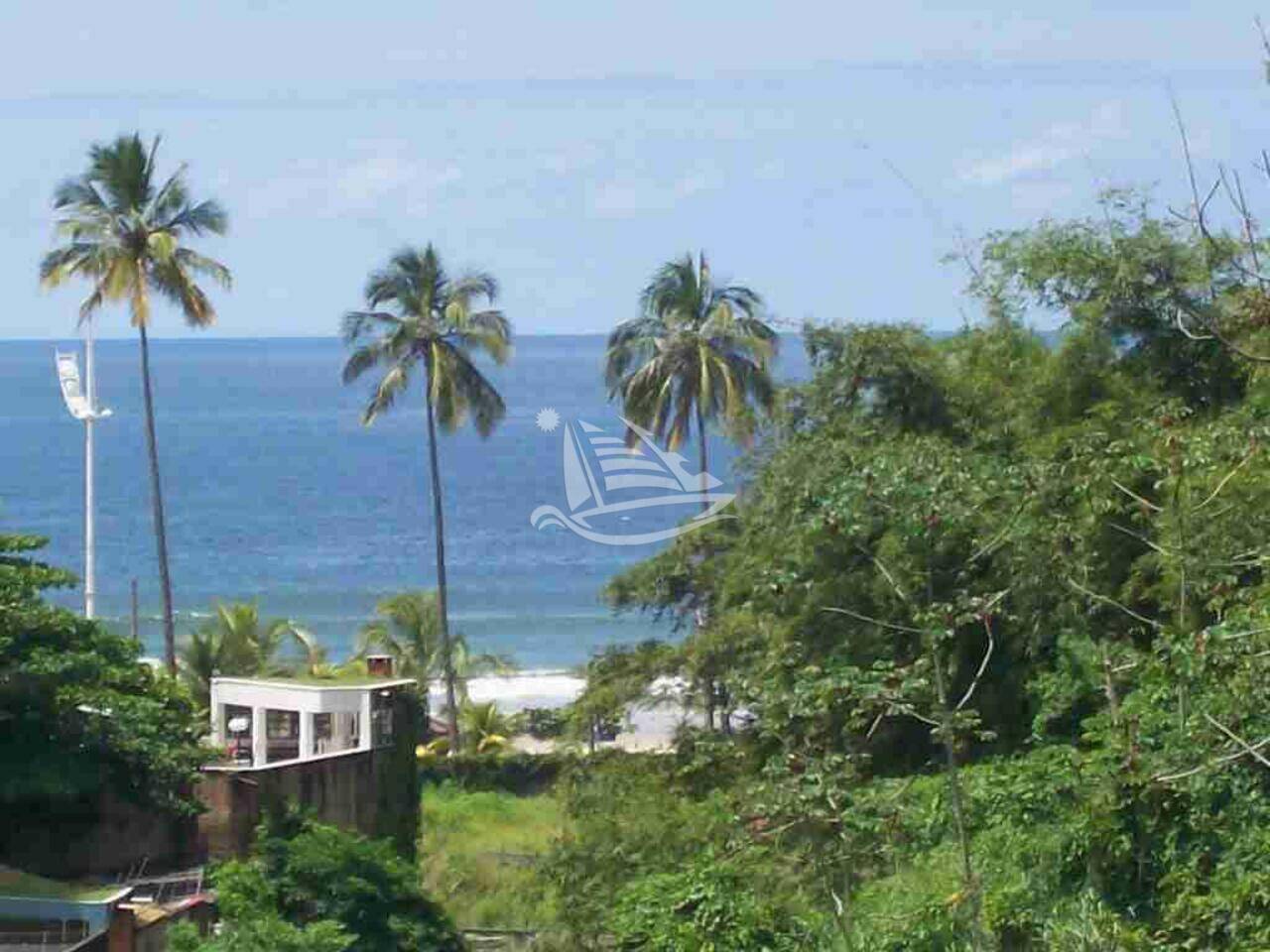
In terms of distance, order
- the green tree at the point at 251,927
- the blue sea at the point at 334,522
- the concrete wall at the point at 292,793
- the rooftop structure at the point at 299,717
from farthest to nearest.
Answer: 1. the blue sea at the point at 334,522
2. the rooftop structure at the point at 299,717
3. the concrete wall at the point at 292,793
4. the green tree at the point at 251,927

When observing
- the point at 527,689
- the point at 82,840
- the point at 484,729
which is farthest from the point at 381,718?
the point at 527,689

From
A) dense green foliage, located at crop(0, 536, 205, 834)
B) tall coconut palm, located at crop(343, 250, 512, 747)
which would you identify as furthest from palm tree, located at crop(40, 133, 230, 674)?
dense green foliage, located at crop(0, 536, 205, 834)

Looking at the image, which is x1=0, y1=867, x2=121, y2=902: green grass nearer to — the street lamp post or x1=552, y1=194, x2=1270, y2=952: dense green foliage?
x1=552, y1=194, x2=1270, y2=952: dense green foliage

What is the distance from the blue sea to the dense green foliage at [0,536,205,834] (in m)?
8.37

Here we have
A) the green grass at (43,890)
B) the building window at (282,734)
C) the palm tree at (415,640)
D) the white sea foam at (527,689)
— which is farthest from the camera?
the white sea foam at (527,689)

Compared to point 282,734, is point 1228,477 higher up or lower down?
higher up

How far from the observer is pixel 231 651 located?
41250 millimetres

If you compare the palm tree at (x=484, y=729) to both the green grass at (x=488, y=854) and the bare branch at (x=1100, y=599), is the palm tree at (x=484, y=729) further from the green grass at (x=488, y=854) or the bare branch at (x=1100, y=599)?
the bare branch at (x=1100, y=599)

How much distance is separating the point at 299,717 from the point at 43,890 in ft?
30.2

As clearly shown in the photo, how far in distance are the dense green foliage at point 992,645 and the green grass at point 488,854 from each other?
291 centimetres

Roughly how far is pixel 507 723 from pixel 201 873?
2515cm

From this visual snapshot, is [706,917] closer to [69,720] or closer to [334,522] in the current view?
[69,720]

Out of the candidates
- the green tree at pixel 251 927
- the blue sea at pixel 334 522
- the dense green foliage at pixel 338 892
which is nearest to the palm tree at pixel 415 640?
the blue sea at pixel 334 522

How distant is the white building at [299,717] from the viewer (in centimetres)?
2769
